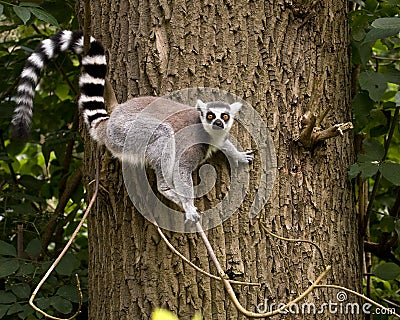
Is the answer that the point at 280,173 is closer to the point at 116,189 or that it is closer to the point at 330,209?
the point at 330,209

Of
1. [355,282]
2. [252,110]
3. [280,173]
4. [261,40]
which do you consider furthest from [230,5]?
[355,282]

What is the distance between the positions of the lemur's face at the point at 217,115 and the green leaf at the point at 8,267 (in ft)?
3.25

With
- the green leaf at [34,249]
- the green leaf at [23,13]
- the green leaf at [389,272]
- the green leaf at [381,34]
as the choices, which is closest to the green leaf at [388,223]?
the green leaf at [389,272]

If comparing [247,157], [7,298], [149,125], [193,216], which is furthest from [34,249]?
[247,157]

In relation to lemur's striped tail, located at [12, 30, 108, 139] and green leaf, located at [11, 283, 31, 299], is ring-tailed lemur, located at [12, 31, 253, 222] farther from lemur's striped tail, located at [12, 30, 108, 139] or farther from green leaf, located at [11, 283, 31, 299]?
green leaf, located at [11, 283, 31, 299]

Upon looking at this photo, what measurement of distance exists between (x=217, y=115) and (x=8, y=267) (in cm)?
108

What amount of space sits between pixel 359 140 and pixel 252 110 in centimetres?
93

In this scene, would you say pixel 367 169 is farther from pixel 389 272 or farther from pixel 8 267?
pixel 8 267

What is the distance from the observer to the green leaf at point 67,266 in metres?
2.30

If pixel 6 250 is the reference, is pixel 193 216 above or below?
above

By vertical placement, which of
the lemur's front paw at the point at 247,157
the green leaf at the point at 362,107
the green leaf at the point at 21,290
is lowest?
the green leaf at the point at 21,290

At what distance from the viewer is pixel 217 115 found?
5.61 ft

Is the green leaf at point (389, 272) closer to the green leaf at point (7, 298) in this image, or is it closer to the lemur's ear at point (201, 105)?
the lemur's ear at point (201, 105)

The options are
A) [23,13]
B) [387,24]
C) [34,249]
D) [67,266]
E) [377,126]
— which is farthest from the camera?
[377,126]
